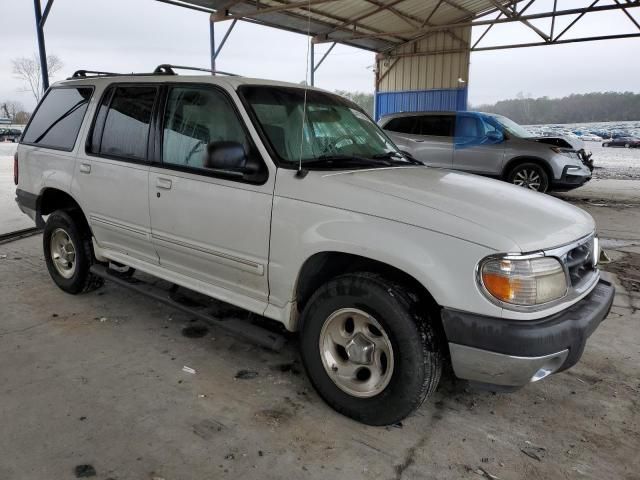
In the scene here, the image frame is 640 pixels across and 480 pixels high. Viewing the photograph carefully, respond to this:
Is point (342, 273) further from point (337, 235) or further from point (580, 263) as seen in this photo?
point (580, 263)

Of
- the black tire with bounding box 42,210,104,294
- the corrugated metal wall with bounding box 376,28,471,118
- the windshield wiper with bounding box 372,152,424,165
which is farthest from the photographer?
the corrugated metal wall with bounding box 376,28,471,118

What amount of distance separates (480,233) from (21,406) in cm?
265

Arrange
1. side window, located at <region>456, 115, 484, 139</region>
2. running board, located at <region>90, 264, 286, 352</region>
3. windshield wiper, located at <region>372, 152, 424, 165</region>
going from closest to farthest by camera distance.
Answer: running board, located at <region>90, 264, 286, 352</region> → windshield wiper, located at <region>372, 152, 424, 165</region> → side window, located at <region>456, 115, 484, 139</region>

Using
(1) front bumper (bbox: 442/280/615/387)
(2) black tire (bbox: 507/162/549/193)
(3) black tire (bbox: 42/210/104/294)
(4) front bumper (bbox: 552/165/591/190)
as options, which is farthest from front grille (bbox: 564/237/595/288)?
(4) front bumper (bbox: 552/165/591/190)

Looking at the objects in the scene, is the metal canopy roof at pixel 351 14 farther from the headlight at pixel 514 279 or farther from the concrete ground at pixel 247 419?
the headlight at pixel 514 279

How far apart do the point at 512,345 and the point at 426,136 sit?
914 centimetres

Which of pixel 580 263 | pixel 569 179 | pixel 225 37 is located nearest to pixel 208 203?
pixel 580 263

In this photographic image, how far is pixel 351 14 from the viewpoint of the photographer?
13.0 metres

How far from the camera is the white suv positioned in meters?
2.21

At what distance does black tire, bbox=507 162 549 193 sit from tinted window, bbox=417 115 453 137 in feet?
5.17

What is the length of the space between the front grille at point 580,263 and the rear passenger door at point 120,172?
8.80ft

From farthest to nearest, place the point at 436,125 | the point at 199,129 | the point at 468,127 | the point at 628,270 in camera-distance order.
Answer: the point at 436,125, the point at 468,127, the point at 628,270, the point at 199,129

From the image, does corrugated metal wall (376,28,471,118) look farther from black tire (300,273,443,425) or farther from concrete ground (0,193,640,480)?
black tire (300,273,443,425)

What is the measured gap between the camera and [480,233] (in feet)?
7.22
